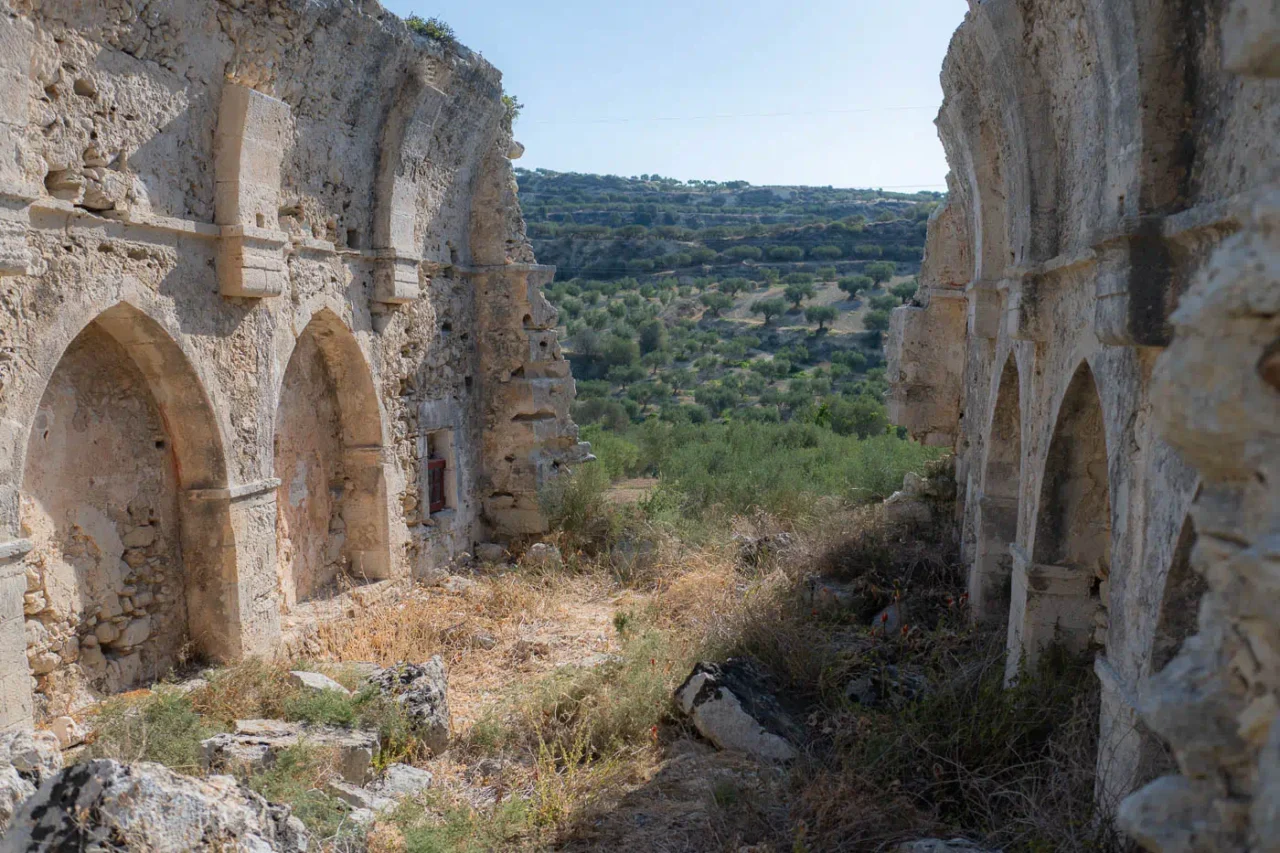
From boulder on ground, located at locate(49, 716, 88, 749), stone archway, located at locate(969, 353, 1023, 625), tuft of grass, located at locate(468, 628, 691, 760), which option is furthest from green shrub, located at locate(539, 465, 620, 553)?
boulder on ground, located at locate(49, 716, 88, 749)

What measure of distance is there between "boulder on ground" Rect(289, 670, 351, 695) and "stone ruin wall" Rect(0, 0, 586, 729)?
608mm

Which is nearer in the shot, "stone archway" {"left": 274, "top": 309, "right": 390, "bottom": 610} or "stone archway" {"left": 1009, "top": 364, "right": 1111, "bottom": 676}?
"stone archway" {"left": 1009, "top": 364, "right": 1111, "bottom": 676}

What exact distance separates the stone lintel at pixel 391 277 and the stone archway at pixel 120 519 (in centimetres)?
242

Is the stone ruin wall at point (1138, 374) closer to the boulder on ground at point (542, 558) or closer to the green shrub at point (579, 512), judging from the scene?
the green shrub at point (579, 512)

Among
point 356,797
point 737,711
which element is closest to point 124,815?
point 356,797

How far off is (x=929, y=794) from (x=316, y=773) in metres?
3.14

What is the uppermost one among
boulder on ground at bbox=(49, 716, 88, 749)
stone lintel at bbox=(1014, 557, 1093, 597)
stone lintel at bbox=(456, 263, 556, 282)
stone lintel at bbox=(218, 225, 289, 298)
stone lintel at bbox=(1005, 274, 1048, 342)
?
stone lintel at bbox=(456, 263, 556, 282)

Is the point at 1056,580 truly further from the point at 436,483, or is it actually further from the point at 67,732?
the point at 436,483

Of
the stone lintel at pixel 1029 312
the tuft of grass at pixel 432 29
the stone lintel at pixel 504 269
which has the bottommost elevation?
the stone lintel at pixel 1029 312

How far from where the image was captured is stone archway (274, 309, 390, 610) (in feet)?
26.5

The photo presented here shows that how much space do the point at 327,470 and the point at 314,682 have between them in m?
2.73

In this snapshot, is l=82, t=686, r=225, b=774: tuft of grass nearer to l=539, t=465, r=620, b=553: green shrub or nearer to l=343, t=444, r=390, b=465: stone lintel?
l=343, t=444, r=390, b=465: stone lintel

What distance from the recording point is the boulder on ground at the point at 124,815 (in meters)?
3.14

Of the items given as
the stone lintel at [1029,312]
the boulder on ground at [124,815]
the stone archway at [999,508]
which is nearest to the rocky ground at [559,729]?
the boulder on ground at [124,815]
